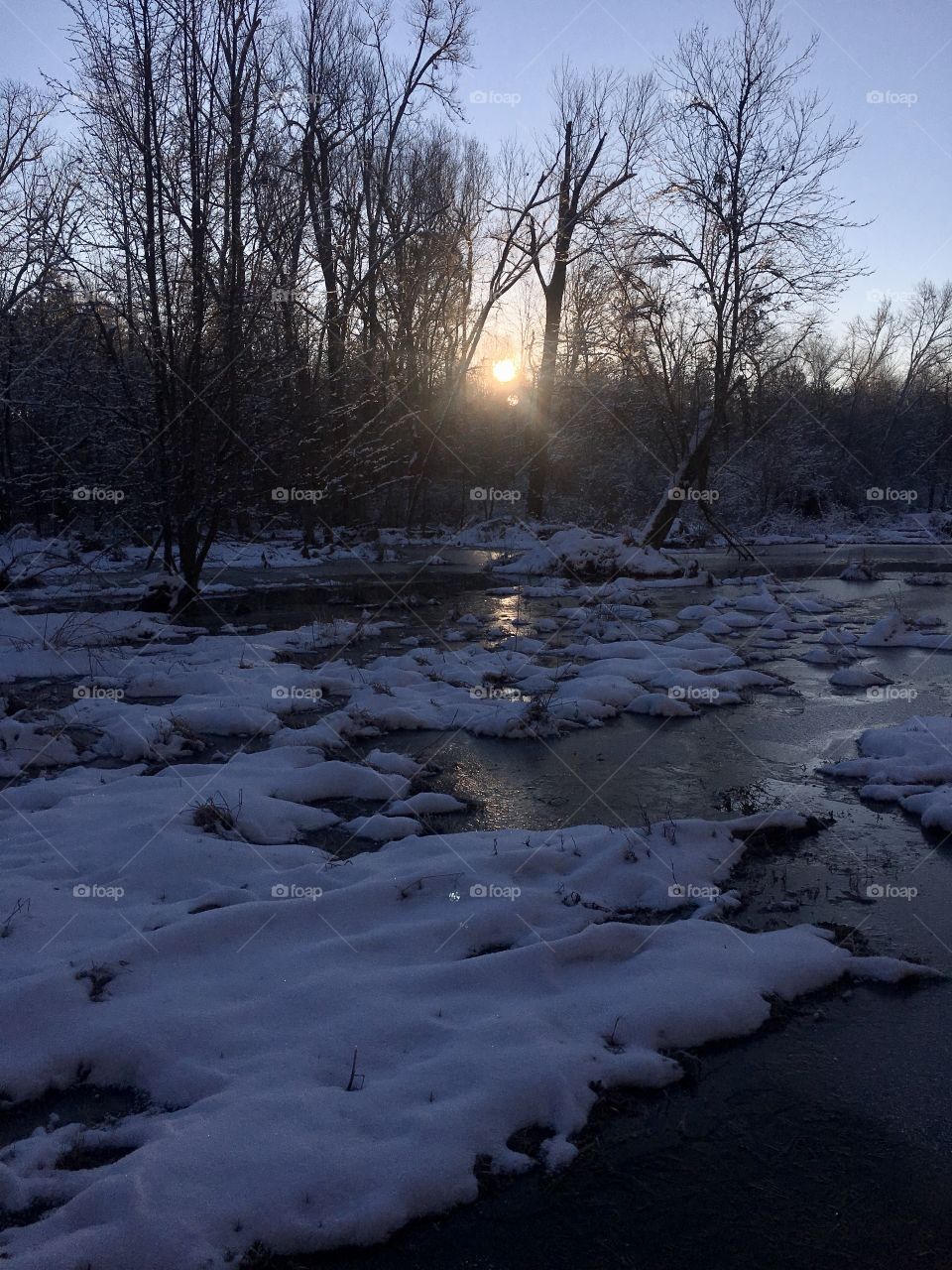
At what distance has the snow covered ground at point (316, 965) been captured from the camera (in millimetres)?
2637

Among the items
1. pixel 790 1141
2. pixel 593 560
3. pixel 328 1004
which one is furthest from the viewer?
pixel 593 560

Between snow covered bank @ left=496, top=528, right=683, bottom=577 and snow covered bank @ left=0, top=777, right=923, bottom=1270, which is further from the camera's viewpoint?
snow covered bank @ left=496, top=528, right=683, bottom=577

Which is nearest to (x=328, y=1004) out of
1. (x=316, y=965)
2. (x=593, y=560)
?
(x=316, y=965)

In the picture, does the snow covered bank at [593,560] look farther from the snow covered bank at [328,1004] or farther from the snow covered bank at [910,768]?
the snow covered bank at [328,1004]

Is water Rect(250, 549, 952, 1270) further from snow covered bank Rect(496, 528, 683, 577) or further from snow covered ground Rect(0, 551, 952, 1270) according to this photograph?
snow covered bank Rect(496, 528, 683, 577)

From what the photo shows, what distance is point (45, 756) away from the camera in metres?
6.37

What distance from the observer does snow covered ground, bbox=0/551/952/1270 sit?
2.64 meters

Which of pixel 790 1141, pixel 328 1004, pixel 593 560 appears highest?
pixel 593 560

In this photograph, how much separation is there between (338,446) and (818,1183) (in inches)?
592

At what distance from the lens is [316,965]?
3775mm

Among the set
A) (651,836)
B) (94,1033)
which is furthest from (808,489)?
(94,1033)

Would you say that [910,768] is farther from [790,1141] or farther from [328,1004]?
[328,1004]

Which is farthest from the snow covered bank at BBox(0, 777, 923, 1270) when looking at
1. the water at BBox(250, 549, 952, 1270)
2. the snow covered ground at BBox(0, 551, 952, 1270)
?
the water at BBox(250, 549, 952, 1270)

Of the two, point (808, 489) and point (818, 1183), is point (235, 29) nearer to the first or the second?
point (818, 1183)
